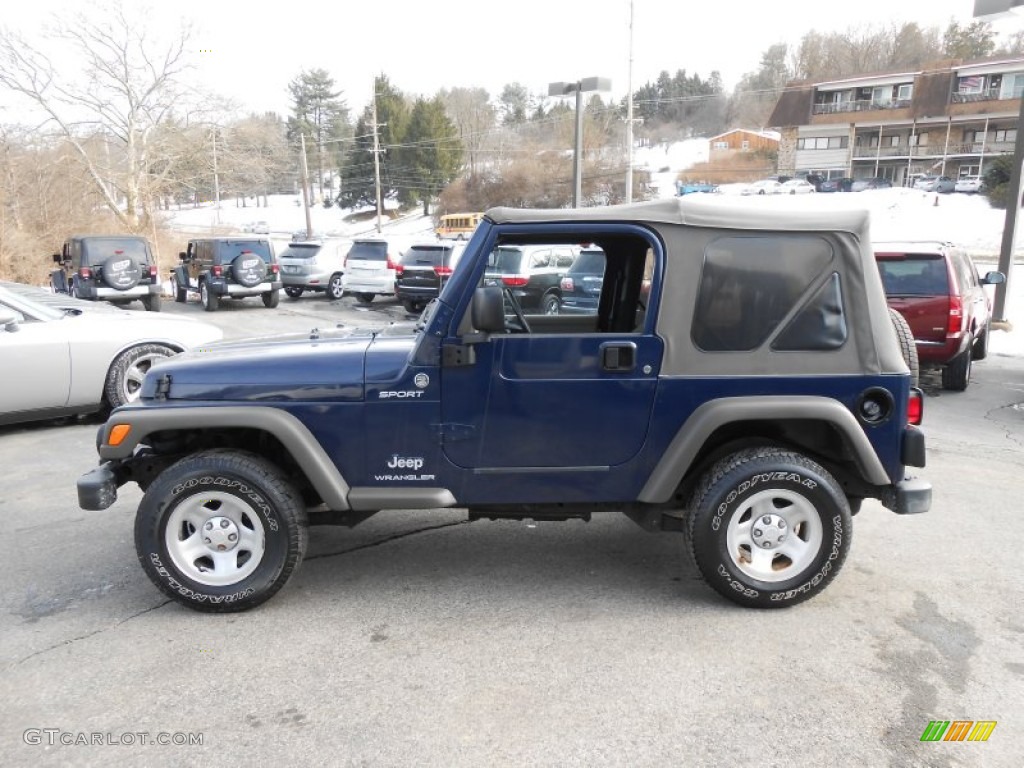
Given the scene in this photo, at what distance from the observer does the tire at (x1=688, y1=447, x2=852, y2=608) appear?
362 cm

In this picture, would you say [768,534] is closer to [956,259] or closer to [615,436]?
[615,436]

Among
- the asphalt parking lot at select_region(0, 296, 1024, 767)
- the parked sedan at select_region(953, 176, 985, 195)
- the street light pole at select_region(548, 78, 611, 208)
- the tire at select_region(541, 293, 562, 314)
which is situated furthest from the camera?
the parked sedan at select_region(953, 176, 985, 195)

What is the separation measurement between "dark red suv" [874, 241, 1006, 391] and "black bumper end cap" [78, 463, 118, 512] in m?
8.11

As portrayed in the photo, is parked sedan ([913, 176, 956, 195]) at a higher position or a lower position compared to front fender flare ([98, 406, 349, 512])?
higher

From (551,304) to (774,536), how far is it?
233 centimetres

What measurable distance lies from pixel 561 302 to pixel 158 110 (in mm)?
37009

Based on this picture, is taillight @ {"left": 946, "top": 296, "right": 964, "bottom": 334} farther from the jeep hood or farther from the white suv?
the white suv

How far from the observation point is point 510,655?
3332 millimetres

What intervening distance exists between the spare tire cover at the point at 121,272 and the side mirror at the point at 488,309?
49.1 ft

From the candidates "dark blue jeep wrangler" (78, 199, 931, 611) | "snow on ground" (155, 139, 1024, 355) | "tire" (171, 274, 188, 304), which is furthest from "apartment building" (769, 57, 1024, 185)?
"dark blue jeep wrangler" (78, 199, 931, 611)

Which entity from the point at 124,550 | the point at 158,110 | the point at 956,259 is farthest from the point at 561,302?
the point at 158,110

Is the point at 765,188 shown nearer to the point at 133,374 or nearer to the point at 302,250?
the point at 302,250

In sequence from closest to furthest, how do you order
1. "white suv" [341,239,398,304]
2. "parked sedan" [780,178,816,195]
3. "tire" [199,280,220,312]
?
"tire" [199,280,220,312]
"white suv" [341,239,398,304]
"parked sedan" [780,178,816,195]

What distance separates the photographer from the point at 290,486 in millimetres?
3750
